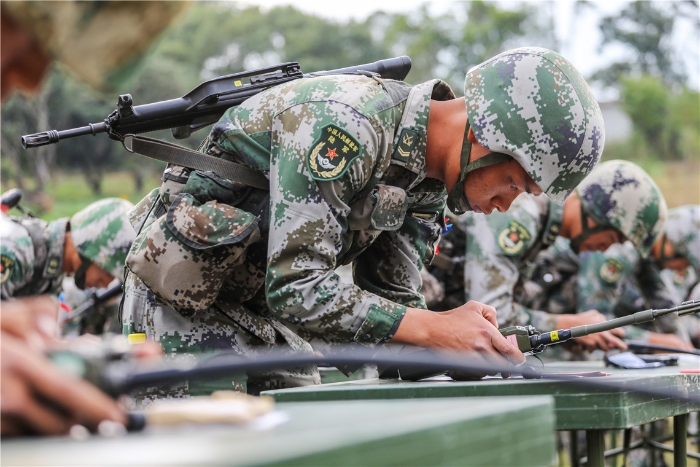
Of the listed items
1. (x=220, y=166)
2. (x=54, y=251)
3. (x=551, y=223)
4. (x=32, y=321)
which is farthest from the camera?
(x=54, y=251)

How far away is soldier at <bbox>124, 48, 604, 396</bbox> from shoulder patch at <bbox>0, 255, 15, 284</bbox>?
2.73 metres

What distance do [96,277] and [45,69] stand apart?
460 centimetres

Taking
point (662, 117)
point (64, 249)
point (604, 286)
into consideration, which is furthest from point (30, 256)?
point (662, 117)

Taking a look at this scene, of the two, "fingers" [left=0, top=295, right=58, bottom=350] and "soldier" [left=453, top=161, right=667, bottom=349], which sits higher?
"soldier" [left=453, top=161, right=667, bottom=349]

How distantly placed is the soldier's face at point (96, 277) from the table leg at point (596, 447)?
12.9 ft

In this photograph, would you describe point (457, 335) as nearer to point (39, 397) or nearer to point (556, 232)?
point (39, 397)

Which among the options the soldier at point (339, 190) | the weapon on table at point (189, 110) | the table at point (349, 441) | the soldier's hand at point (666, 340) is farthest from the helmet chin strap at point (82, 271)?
the table at point (349, 441)

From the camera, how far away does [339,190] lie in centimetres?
229

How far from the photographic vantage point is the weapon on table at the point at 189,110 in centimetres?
266

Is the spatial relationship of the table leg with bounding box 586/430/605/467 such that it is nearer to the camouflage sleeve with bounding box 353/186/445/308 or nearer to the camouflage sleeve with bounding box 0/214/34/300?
the camouflage sleeve with bounding box 353/186/445/308

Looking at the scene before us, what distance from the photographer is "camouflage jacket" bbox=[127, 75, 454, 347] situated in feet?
7.34

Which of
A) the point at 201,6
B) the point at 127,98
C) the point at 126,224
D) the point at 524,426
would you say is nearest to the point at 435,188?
the point at 127,98

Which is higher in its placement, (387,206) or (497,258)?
(497,258)

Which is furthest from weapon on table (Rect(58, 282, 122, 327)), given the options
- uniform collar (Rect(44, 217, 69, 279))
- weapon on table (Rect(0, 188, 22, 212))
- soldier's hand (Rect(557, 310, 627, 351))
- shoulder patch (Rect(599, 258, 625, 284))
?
shoulder patch (Rect(599, 258, 625, 284))
